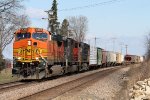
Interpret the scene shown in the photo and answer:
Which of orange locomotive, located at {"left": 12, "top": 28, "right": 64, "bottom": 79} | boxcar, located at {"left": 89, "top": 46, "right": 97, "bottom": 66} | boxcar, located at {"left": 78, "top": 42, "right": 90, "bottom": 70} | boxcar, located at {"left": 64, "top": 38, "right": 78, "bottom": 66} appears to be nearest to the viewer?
orange locomotive, located at {"left": 12, "top": 28, "right": 64, "bottom": 79}

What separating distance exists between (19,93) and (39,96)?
Result: 1.92 metres

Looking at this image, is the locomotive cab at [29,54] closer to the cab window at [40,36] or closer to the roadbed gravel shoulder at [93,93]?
the cab window at [40,36]

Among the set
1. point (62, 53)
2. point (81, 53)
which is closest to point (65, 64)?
point (62, 53)

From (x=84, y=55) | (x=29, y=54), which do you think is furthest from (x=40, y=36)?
(x=84, y=55)

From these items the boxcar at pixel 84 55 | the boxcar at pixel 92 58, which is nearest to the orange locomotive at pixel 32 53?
the boxcar at pixel 84 55

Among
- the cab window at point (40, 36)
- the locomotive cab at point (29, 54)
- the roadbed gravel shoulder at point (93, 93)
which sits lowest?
the roadbed gravel shoulder at point (93, 93)

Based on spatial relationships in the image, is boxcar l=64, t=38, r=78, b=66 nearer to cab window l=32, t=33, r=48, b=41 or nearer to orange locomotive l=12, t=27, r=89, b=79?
orange locomotive l=12, t=27, r=89, b=79

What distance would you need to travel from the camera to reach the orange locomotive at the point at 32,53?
29.2 m

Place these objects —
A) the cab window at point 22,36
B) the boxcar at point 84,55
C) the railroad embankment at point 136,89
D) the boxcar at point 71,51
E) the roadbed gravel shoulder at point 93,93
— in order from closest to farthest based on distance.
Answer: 1. the railroad embankment at point 136,89
2. the roadbed gravel shoulder at point 93,93
3. the cab window at point 22,36
4. the boxcar at point 71,51
5. the boxcar at point 84,55

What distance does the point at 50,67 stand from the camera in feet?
101

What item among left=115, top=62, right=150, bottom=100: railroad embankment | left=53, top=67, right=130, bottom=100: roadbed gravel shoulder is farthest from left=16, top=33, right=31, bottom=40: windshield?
left=115, top=62, right=150, bottom=100: railroad embankment

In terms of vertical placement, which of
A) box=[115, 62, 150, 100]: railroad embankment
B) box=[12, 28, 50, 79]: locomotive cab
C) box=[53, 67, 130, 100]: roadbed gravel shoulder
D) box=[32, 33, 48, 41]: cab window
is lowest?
box=[53, 67, 130, 100]: roadbed gravel shoulder

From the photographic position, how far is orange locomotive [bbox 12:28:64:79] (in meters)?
29.2

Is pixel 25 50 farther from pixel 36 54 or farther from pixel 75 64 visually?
pixel 75 64
